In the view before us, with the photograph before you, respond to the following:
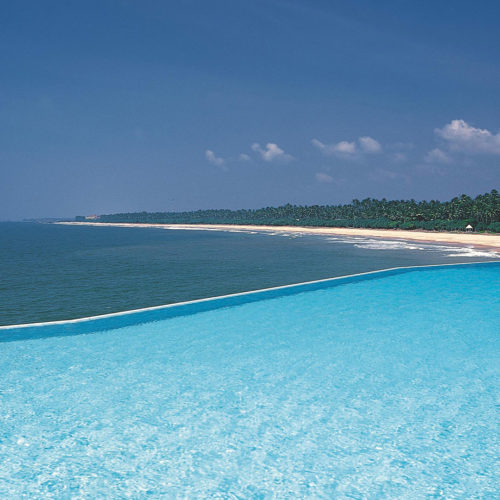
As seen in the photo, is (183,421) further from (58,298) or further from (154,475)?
(58,298)

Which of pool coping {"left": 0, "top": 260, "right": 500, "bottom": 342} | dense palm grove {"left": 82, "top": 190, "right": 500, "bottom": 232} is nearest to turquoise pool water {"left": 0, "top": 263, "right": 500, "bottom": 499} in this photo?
pool coping {"left": 0, "top": 260, "right": 500, "bottom": 342}

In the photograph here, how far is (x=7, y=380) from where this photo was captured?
25.3ft

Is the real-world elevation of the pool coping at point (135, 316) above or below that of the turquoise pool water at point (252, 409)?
above

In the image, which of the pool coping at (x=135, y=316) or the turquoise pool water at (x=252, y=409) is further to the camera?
the pool coping at (x=135, y=316)

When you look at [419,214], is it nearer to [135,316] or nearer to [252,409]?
[135,316]

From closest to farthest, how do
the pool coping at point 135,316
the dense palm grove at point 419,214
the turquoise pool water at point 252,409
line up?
the turquoise pool water at point 252,409
the pool coping at point 135,316
the dense palm grove at point 419,214

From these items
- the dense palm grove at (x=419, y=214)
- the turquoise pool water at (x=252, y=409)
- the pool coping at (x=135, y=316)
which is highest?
the dense palm grove at (x=419, y=214)

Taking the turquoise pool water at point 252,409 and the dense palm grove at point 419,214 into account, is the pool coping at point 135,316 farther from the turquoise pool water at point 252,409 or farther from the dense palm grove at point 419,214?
the dense palm grove at point 419,214

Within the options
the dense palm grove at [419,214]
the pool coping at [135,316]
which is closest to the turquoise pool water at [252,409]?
the pool coping at [135,316]

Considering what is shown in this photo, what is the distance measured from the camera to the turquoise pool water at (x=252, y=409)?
4.88 m

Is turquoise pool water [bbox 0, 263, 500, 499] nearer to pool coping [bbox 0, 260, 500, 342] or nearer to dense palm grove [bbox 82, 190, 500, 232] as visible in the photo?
pool coping [bbox 0, 260, 500, 342]

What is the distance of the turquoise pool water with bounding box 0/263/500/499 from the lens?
4879 millimetres

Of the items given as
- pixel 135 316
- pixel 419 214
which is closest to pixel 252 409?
pixel 135 316

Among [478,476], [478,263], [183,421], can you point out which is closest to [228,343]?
[183,421]
